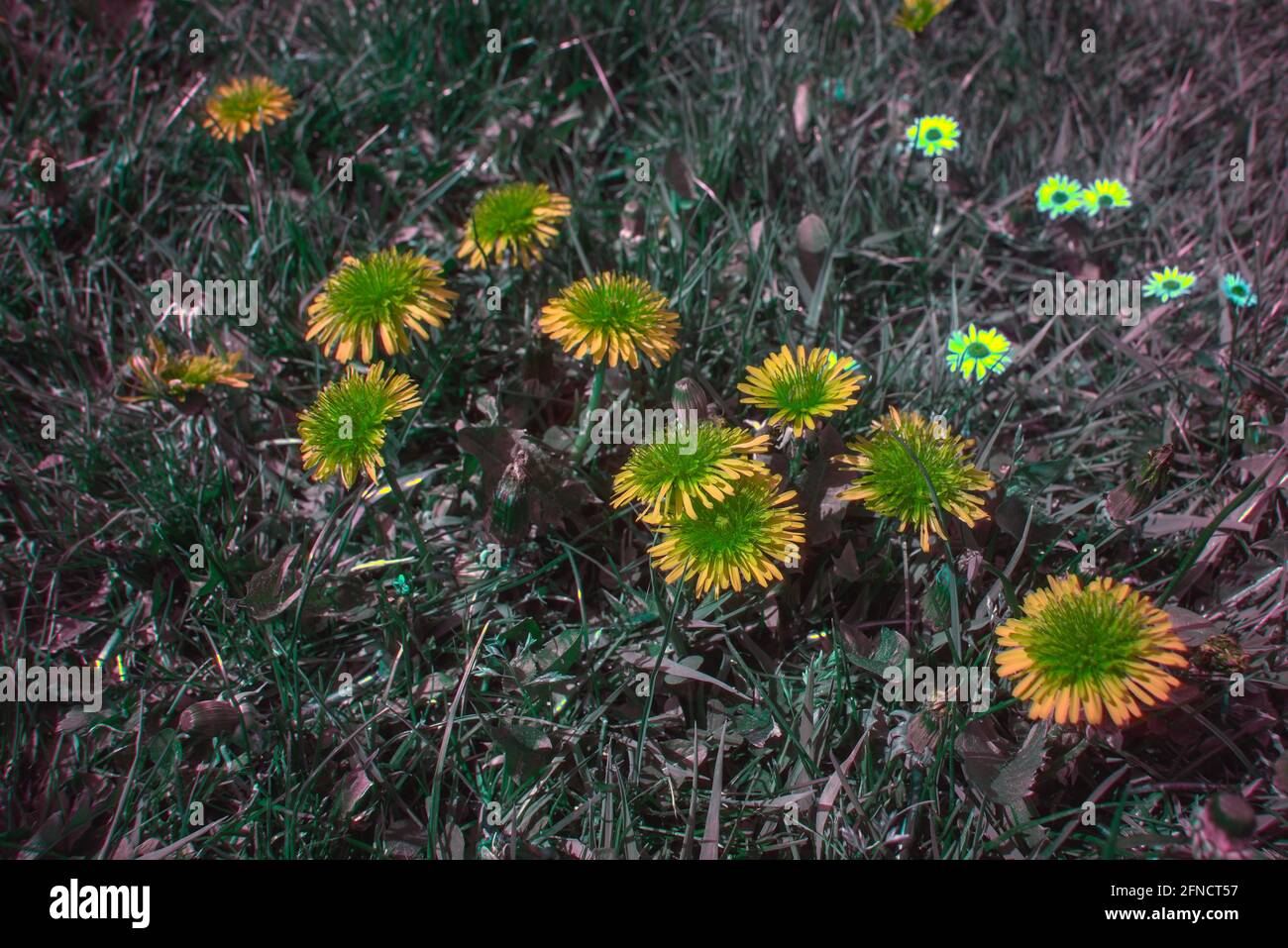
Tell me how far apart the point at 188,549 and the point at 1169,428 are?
8.03 feet

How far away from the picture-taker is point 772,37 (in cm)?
323

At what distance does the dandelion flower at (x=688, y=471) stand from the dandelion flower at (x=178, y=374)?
3.80 feet

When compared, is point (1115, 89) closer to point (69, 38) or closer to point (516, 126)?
point (516, 126)

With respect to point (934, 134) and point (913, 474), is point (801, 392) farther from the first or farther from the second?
point (934, 134)

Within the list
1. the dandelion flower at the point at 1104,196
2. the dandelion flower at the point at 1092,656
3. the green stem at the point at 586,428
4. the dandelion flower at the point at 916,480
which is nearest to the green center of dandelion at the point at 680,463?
the dandelion flower at the point at 916,480

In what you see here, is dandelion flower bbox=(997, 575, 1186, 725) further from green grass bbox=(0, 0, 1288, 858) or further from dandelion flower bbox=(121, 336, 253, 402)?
dandelion flower bbox=(121, 336, 253, 402)

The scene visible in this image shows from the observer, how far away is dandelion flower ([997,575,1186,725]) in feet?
5.00

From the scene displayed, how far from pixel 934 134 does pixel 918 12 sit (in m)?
0.52

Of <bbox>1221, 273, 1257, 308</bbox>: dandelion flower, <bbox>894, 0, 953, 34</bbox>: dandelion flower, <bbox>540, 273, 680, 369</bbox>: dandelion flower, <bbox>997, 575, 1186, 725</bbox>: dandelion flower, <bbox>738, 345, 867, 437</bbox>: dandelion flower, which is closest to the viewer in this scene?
<bbox>997, 575, 1186, 725</bbox>: dandelion flower

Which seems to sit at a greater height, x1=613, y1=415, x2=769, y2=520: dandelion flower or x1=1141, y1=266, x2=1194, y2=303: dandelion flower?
x1=1141, y1=266, x2=1194, y2=303: dandelion flower

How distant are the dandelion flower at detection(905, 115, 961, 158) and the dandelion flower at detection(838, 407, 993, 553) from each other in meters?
1.22

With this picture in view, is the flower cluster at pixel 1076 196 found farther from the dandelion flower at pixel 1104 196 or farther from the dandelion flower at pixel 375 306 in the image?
the dandelion flower at pixel 375 306

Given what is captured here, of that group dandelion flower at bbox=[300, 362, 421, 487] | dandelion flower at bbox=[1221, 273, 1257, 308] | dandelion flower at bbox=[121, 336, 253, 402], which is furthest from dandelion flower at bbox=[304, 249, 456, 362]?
dandelion flower at bbox=[1221, 273, 1257, 308]
